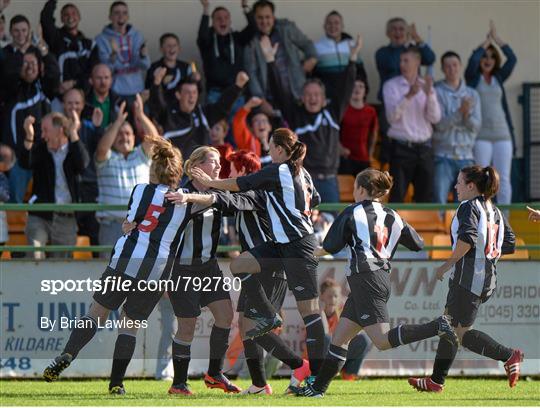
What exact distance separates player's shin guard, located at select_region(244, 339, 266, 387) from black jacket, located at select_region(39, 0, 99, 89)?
497cm

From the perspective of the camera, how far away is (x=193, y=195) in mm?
9297

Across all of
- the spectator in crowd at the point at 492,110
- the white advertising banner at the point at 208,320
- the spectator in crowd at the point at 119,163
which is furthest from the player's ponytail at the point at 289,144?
the spectator in crowd at the point at 492,110

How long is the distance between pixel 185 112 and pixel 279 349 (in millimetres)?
4191

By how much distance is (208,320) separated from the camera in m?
11.9

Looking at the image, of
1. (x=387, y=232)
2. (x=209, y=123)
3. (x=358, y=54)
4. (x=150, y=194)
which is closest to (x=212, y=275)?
(x=150, y=194)

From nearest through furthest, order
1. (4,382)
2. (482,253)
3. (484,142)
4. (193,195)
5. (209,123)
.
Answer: (193,195) < (482,253) < (4,382) < (209,123) < (484,142)

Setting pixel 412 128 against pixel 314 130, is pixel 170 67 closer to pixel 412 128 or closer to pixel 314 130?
pixel 314 130

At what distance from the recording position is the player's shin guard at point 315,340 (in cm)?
966

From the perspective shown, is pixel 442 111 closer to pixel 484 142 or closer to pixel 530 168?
pixel 484 142

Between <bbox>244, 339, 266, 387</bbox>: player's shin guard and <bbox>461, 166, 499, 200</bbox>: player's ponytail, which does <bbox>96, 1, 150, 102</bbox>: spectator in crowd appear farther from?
<bbox>461, 166, 499, 200</bbox>: player's ponytail

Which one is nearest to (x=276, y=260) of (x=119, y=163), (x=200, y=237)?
(x=200, y=237)

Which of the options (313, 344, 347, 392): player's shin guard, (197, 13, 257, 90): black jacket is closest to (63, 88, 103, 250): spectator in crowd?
(197, 13, 257, 90): black jacket

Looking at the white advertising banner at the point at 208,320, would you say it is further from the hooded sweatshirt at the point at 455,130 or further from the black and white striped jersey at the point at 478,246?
the hooded sweatshirt at the point at 455,130

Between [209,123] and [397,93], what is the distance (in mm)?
2146
